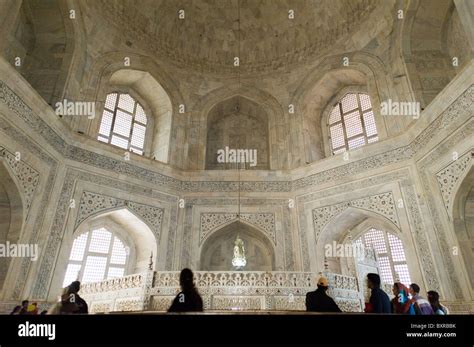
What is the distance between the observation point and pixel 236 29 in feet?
34.3

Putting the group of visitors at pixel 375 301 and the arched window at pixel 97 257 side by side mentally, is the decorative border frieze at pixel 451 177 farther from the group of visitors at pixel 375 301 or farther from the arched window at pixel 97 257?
the arched window at pixel 97 257

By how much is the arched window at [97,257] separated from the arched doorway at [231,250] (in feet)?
7.45

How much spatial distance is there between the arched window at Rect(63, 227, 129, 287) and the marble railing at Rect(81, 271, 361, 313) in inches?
55.9

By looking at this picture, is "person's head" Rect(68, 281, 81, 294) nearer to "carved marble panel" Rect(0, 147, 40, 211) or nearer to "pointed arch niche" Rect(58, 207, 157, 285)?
"carved marble panel" Rect(0, 147, 40, 211)

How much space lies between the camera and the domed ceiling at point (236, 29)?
9320 millimetres

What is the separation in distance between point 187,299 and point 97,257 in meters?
6.39

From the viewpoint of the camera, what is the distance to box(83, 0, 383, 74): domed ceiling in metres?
9.32

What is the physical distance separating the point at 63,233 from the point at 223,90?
255 inches

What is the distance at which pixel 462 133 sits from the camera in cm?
Result: 539

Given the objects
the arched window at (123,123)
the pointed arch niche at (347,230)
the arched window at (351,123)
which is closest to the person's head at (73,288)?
the pointed arch niche at (347,230)

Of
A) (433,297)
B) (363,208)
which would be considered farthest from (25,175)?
(363,208)

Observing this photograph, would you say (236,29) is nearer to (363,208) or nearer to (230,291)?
(363,208)
